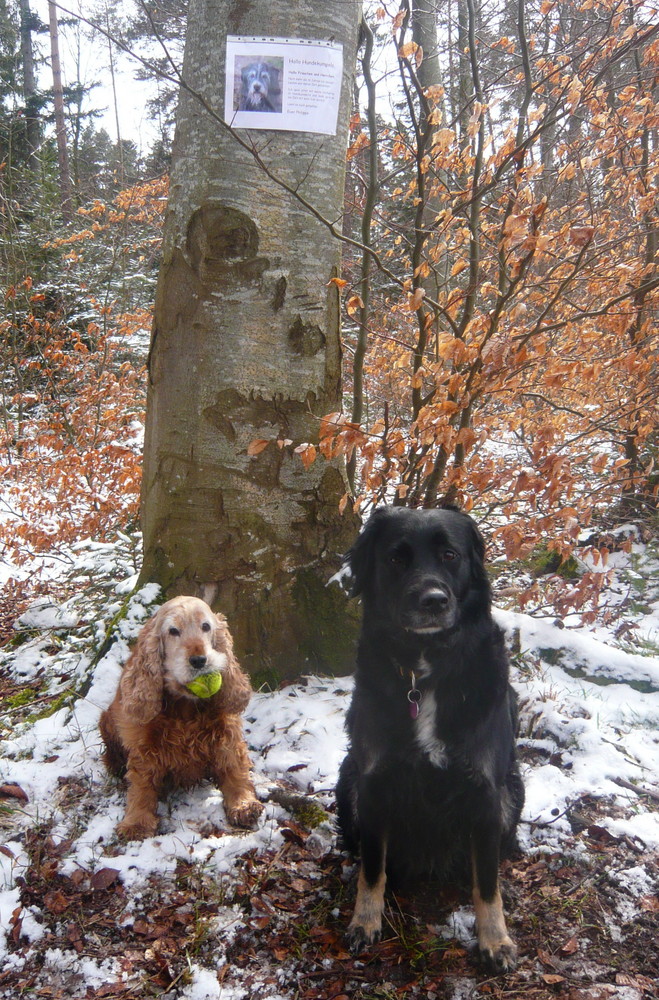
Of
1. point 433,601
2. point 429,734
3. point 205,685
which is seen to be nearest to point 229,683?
point 205,685

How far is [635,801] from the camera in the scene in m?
3.00

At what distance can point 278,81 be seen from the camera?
11.3ft

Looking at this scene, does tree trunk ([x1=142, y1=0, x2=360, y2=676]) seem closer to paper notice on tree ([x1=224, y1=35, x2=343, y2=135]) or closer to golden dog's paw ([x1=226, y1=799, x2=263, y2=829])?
paper notice on tree ([x1=224, y1=35, x2=343, y2=135])

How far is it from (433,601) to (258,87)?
2809mm

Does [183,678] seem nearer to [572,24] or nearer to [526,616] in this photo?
[526,616]

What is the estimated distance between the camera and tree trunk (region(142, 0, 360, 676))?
137 inches

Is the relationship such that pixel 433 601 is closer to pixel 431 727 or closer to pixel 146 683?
pixel 431 727

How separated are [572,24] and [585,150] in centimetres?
184

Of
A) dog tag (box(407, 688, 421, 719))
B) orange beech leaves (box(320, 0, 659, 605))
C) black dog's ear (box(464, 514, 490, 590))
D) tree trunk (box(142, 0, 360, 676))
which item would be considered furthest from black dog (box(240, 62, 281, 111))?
dog tag (box(407, 688, 421, 719))

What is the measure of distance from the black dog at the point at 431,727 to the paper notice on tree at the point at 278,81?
228 cm

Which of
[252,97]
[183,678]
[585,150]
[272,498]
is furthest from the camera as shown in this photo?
[585,150]

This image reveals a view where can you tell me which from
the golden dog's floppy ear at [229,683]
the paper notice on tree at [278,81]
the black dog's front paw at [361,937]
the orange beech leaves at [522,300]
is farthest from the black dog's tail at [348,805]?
the paper notice on tree at [278,81]

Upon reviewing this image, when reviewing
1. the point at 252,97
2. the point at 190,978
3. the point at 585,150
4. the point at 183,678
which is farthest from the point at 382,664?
the point at 585,150

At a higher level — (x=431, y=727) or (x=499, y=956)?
(x=431, y=727)
